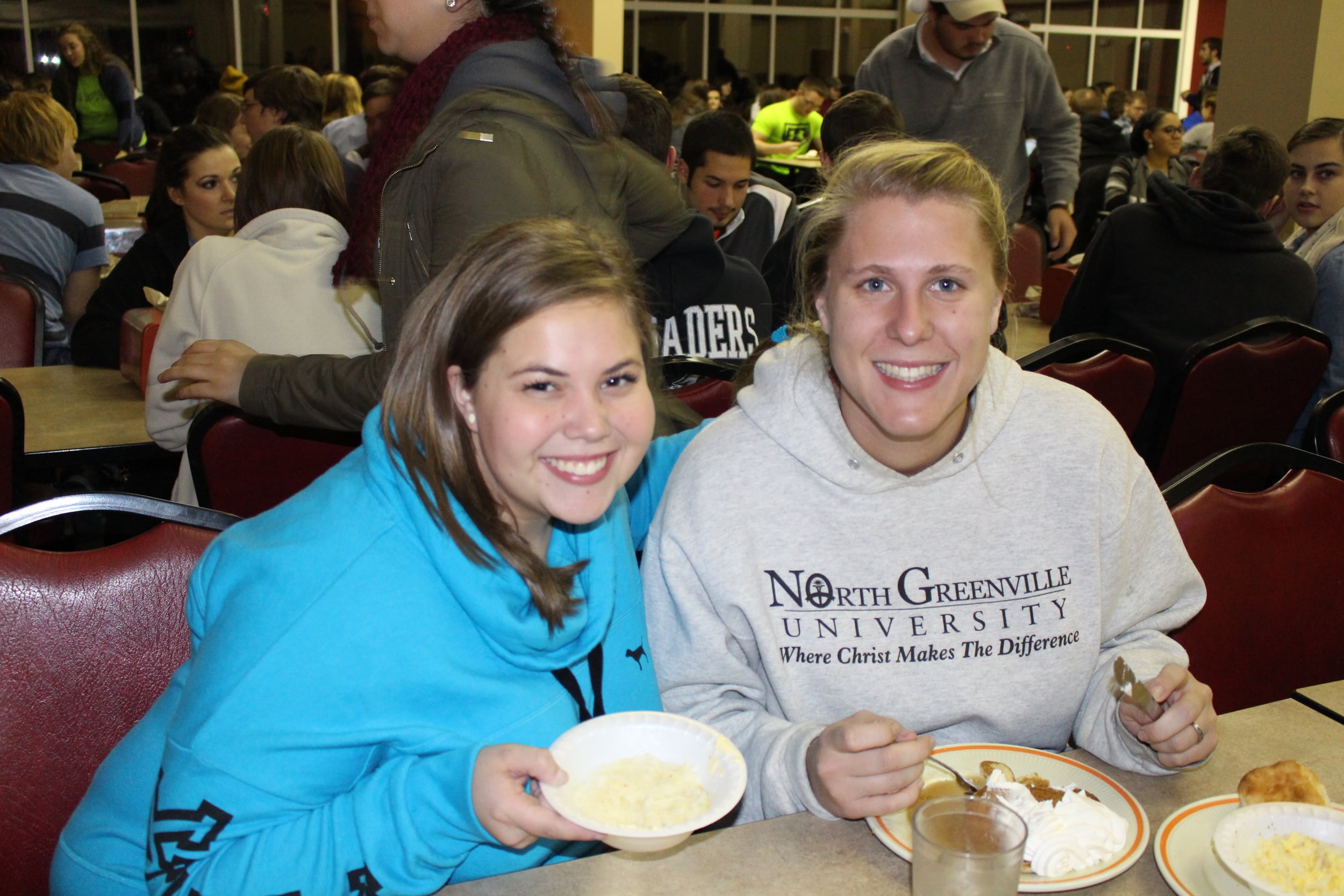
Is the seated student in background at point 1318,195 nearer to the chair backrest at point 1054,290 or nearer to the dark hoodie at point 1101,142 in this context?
the chair backrest at point 1054,290

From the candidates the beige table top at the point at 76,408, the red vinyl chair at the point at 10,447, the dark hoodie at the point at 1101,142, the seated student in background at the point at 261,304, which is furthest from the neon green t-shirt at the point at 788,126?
the red vinyl chair at the point at 10,447

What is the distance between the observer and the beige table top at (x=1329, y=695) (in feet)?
4.45

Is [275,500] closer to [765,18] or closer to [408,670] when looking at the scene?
[408,670]

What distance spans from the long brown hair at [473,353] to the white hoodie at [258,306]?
129cm

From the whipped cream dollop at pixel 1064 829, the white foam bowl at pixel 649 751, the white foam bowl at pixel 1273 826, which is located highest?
the white foam bowl at pixel 649 751

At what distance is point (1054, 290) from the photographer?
4.25 metres

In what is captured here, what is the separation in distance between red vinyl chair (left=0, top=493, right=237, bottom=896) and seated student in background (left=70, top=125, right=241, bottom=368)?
2.22 m

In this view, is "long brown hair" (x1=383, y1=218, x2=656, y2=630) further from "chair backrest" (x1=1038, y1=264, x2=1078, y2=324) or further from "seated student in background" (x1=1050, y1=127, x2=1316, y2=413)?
"chair backrest" (x1=1038, y1=264, x2=1078, y2=324)

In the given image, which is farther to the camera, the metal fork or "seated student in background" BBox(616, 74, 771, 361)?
"seated student in background" BBox(616, 74, 771, 361)

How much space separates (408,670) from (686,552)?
414 mm

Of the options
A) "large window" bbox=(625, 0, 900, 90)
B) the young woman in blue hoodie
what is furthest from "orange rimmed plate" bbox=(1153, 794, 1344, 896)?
"large window" bbox=(625, 0, 900, 90)

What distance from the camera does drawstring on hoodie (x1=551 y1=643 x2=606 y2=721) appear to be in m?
1.22

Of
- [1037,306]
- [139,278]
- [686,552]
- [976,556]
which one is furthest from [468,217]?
[1037,306]

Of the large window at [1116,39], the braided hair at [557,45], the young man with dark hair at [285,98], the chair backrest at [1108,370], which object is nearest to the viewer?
the braided hair at [557,45]
